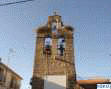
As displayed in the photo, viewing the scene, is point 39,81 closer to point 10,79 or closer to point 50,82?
point 50,82

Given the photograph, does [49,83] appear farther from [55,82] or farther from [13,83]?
[13,83]

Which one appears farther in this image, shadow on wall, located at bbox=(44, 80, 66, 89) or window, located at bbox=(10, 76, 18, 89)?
window, located at bbox=(10, 76, 18, 89)

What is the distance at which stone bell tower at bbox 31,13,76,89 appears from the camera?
58.1 ft

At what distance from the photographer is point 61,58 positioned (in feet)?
61.0

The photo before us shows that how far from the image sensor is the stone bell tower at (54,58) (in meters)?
17.7

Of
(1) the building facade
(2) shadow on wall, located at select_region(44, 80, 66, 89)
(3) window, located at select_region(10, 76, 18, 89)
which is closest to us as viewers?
(2) shadow on wall, located at select_region(44, 80, 66, 89)

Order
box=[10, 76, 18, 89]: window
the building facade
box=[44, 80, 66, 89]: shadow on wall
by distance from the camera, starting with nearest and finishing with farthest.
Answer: box=[44, 80, 66, 89]: shadow on wall
the building facade
box=[10, 76, 18, 89]: window

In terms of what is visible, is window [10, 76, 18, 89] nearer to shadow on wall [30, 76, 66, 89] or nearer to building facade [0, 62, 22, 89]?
building facade [0, 62, 22, 89]

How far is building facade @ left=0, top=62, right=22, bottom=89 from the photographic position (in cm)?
2854

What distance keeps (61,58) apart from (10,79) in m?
16.4

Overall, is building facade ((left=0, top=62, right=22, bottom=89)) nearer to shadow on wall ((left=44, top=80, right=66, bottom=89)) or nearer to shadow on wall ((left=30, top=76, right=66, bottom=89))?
shadow on wall ((left=30, top=76, right=66, bottom=89))

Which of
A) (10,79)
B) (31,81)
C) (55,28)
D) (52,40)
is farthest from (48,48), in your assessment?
(10,79)

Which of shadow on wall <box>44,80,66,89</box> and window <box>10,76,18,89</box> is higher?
window <box>10,76,18,89</box>

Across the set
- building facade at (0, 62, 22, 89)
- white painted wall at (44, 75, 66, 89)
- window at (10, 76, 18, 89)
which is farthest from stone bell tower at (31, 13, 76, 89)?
window at (10, 76, 18, 89)
